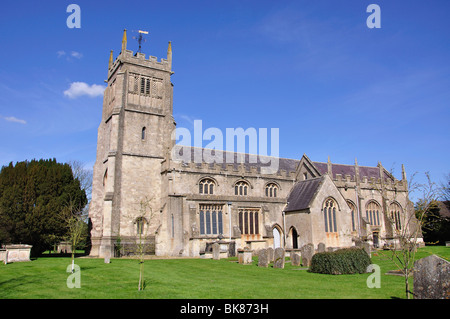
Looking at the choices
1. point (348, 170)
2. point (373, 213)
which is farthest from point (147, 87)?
point (373, 213)

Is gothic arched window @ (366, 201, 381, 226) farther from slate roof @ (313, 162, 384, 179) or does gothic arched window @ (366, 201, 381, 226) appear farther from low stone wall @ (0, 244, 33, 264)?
low stone wall @ (0, 244, 33, 264)

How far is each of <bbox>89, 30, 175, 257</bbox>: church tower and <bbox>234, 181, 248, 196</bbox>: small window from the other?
653 cm

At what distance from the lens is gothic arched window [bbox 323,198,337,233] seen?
29875mm

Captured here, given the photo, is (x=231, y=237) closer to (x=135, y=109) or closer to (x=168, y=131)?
(x=168, y=131)

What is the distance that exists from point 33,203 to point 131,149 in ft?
28.4

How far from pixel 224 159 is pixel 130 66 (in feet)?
40.5

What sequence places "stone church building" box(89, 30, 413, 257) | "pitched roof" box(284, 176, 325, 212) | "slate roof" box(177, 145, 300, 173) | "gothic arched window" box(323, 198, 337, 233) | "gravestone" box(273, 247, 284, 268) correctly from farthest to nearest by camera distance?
"slate roof" box(177, 145, 300, 173), "pitched roof" box(284, 176, 325, 212), "gothic arched window" box(323, 198, 337, 233), "stone church building" box(89, 30, 413, 257), "gravestone" box(273, 247, 284, 268)

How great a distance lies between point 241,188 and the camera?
3206 centimetres

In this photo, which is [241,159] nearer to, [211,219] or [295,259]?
[211,219]

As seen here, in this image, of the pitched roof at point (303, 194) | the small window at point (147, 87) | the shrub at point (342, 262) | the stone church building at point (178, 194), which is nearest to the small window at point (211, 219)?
the stone church building at point (178, 194)

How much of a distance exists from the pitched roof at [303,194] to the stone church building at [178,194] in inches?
5.0

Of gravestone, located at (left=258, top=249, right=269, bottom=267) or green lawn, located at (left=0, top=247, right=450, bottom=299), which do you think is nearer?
green lawn, located at (left=0, top=247, right=450, bottom=299)

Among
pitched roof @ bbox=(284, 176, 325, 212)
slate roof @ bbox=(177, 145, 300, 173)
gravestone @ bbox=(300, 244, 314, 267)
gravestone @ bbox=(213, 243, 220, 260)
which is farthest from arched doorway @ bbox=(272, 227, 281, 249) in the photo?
gravestone @ bbox=(300, 244, 314, 267)

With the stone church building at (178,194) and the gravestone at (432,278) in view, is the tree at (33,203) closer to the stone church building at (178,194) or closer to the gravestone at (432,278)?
the stone church building at (178,194)
